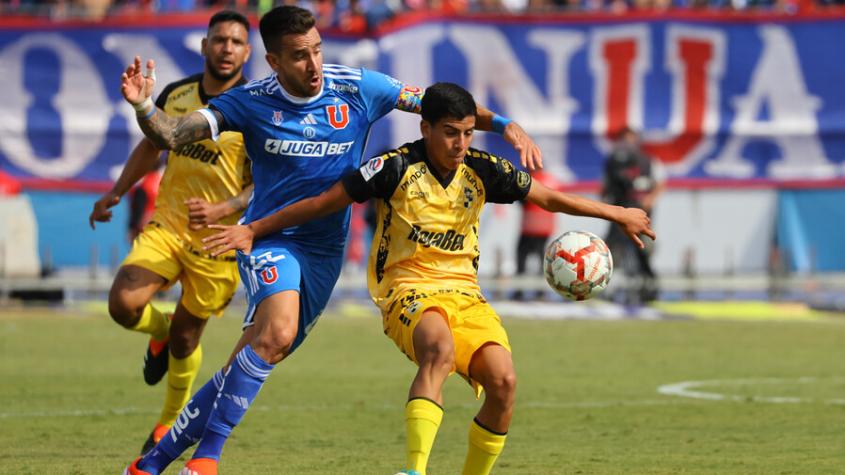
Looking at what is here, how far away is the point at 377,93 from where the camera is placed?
28.8 ft

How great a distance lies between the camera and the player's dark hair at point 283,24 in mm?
Answer: 8195

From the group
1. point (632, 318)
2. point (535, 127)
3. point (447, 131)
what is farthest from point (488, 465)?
point (535, 127)

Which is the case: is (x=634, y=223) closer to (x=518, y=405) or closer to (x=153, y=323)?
(x=153, y=323)

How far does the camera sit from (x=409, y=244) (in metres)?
8.10

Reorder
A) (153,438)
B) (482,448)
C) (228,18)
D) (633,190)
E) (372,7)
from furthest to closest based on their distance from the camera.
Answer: (372,7)
(633,190)
(228,18)
(153,438)
(482,448)

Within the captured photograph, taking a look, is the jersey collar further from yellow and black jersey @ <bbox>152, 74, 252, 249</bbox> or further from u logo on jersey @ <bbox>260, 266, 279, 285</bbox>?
yellow and black jersey @ <bbox>152, 74, 252, 249</bbox>

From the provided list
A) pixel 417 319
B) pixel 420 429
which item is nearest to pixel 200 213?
pixel 417 319

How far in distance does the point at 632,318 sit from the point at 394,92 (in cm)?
1254

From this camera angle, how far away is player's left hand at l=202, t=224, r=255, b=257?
25.7ft

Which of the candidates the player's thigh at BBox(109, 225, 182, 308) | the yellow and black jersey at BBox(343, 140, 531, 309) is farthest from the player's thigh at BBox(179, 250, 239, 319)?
the yellow and black jersey at BBox(343, 140, 531, 309)

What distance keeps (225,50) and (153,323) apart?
2.01m

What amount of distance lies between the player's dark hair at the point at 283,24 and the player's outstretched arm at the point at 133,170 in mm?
1693

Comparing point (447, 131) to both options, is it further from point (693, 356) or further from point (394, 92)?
point (693, 356)

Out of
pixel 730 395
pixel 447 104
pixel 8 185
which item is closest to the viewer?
pixel 447 104
